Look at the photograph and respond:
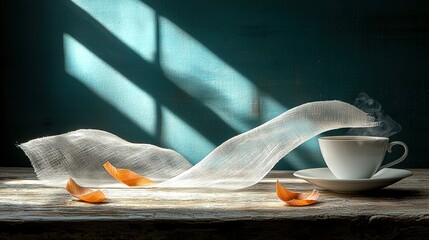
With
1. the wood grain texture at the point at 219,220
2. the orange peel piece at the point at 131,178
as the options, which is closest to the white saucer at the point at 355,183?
the wood grain texture at the point at 219,220

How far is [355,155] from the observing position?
1.06 metres

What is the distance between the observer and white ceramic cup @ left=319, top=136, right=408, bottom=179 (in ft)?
3.45

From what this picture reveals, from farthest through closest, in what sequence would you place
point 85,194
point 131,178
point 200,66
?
point 200,66 < point 131,178 < point 85,194

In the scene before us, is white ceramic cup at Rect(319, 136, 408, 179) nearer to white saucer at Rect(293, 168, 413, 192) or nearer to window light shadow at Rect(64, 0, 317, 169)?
white saucer at Rect(293, 168, 413, 192)

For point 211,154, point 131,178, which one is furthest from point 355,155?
point 131,178

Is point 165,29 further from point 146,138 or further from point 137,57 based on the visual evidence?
point 146,138

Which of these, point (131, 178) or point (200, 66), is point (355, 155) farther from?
point (200, 66)

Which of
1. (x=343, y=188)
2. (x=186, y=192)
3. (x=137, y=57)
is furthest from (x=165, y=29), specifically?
(x=343, y=188)

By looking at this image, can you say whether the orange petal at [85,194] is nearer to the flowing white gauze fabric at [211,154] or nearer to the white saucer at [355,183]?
the flowing white gauze fabric at [211,154]

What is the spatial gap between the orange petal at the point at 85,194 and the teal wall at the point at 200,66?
0.49m

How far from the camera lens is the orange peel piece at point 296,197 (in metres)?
0.96

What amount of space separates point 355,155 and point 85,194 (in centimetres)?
45

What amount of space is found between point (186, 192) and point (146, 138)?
46cm

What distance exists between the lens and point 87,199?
100 cm
